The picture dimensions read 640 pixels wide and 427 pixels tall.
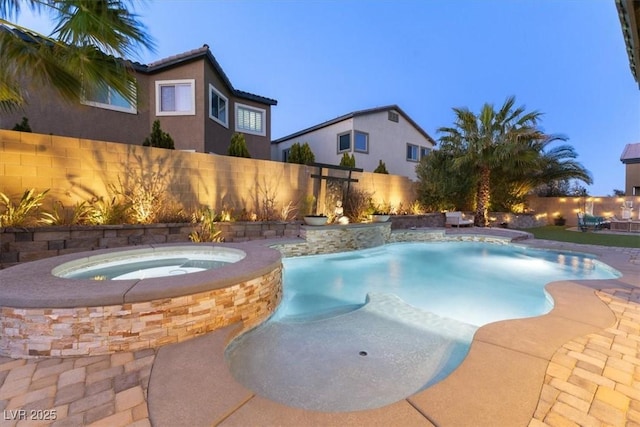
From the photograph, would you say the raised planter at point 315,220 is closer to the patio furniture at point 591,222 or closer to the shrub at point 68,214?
the shrub at point 68,214

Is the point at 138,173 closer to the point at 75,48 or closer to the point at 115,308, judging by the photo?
the point at 75,48

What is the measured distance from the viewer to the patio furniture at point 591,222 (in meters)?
12.5

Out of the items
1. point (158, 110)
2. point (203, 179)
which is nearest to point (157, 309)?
point (203, 179)

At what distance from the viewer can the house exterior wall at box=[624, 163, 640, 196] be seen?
18297 mm

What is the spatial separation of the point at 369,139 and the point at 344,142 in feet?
4.65

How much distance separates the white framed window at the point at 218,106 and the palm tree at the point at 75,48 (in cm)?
705

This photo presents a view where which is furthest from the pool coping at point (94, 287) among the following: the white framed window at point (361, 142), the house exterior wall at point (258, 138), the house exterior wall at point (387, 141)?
the house exterior wall at point (387, 141)

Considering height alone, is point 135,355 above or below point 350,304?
above

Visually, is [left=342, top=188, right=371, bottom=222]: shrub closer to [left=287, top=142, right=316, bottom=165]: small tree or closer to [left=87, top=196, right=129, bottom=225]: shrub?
[left=287, top=142, right=316, bottom=165]: small tree

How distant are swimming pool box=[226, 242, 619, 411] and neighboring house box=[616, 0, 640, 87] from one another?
11.8 feet

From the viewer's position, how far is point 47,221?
5566 millimetres

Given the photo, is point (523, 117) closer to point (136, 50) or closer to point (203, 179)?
point (203, 179)

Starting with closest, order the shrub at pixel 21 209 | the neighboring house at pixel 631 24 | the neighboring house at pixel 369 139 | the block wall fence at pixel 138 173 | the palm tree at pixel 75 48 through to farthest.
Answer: the neighboring house at pixel 631 24 → the palm tree at pixel 75 48 → the shrub at pixel 21 209 → the block wall fence at pixel 138 173 → the neighboring house at pixel 369 139

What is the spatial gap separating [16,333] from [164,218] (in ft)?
15.7
